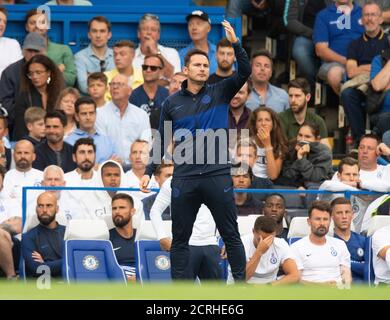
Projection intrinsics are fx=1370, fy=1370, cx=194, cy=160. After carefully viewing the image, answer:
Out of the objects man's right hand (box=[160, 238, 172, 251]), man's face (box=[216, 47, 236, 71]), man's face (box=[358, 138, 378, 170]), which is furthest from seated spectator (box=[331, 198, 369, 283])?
man's face (box=[216, 47, 236, 71])

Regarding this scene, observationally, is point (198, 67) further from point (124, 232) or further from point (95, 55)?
point (95, 55)

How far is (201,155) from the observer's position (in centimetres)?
1112

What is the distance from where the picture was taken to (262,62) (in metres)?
16.3

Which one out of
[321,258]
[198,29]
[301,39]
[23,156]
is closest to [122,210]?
[23,156]

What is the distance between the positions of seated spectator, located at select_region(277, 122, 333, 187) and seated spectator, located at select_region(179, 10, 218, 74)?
211 cm

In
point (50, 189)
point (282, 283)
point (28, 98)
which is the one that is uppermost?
point (28, 98)

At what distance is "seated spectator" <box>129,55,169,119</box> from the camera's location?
16.3 meters

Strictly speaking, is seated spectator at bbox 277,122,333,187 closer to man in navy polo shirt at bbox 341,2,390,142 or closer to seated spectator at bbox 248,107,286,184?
seated spectator at bbox 248,107,286,184

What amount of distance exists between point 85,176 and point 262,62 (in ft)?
9.53

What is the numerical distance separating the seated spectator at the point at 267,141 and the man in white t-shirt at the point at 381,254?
Answer: 192 centimetres

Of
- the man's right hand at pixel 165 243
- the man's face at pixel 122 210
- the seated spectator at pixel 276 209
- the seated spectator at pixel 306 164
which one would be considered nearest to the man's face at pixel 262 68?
the seated spectator at pixel 306 164

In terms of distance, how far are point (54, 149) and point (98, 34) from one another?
224cm
